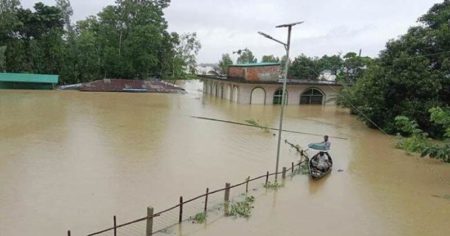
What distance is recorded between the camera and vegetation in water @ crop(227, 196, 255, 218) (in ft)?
31.0

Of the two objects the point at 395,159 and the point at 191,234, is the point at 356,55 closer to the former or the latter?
the point at 395,159

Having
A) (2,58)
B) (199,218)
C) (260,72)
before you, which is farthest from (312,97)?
(199,218)

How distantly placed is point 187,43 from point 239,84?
22360mm

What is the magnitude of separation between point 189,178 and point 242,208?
2.80m

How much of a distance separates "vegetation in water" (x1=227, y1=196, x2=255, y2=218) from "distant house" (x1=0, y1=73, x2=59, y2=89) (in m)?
31.7

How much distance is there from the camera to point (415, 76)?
20.5 m

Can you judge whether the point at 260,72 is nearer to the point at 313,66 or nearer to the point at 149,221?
the point at 313,66

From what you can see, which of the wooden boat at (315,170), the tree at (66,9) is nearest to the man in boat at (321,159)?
the wooden boat at (315,170)

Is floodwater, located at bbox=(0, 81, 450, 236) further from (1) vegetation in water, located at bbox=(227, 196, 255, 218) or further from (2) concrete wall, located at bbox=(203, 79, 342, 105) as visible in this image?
(2) concrete wall, located at bbox=(203, 79, 342, 105)

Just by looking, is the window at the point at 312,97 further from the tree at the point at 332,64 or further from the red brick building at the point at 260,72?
the tree at the point at 332,64

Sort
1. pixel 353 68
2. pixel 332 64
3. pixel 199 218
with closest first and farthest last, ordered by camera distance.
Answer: pixel 199 218, pixel 353 68, pixel 332 64

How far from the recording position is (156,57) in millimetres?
43906

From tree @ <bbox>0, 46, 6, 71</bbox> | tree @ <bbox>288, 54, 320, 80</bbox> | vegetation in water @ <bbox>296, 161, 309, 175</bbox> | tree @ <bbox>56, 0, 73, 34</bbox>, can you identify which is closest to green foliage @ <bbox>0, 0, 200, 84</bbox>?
tree @ <bbox>0, 46, 6, 71</bbox>

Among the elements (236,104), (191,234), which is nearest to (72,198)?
(191,234)
